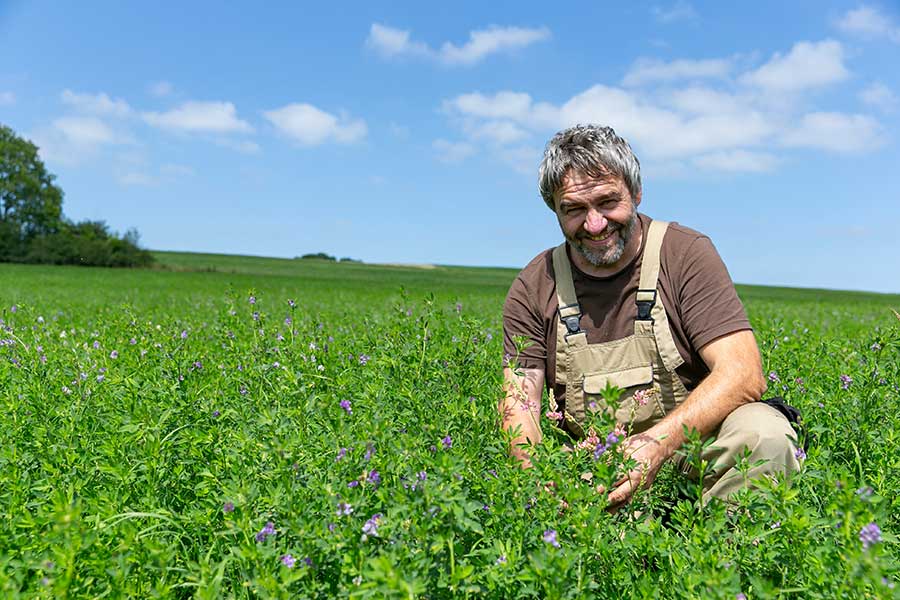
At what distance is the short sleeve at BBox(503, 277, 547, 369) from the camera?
378 cm

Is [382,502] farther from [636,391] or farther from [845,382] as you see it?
[845,382]

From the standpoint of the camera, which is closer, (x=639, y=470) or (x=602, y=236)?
(x=639, y=470)

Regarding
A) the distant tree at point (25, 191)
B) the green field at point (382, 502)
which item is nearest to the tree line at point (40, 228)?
the distant tree at point (25, 191)

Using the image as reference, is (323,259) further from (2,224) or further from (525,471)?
(525,471)

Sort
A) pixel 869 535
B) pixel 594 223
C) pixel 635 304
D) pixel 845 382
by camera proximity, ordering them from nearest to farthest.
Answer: pixel 869 535, pixel 594 223, pixel 635 304, pixel 845 382

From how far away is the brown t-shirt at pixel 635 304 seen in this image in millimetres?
3455

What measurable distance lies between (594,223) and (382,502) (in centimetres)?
195

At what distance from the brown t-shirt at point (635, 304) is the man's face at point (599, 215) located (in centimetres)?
17

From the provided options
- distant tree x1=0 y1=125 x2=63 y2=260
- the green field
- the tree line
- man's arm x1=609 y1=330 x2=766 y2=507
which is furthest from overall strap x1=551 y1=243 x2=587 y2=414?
distant tree x1=0 y1=125 x2=63 y2=260

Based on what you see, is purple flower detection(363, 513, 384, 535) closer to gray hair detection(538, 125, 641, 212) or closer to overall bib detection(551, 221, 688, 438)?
overall bib detection(551, 221, 688, 438)

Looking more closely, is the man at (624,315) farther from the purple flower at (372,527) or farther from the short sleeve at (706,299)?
the purple flower at (372,527)

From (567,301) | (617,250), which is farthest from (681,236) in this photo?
(567,301)

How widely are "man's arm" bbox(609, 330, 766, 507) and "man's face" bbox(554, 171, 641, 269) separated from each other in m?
0.71

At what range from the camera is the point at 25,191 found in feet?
209
